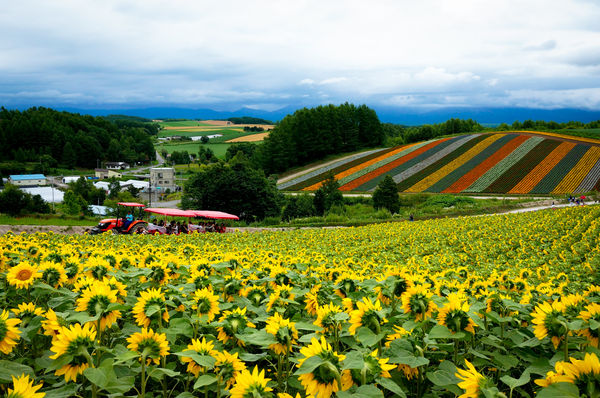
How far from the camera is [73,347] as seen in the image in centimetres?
179

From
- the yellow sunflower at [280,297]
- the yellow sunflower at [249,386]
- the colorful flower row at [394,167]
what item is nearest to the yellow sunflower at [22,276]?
the yellow sunflower at [280,297]

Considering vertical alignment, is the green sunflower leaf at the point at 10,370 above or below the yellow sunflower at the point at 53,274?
below

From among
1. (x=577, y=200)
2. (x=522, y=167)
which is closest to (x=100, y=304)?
(x=577, y=200)

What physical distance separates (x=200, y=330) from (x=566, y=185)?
1912 inches

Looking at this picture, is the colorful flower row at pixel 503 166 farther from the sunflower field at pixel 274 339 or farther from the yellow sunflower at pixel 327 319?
the yellow sunflower at pixel 327 319

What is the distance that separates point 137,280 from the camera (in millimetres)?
3395

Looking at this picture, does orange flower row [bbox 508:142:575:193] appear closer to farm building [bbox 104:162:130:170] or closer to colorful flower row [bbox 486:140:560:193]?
colorful flower row [bbox 486:140:560:193]

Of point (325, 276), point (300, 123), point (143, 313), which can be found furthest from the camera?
point (300, 123)

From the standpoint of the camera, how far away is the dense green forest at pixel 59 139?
4382 inches

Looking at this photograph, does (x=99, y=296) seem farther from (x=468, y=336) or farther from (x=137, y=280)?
(x=468, y=336)

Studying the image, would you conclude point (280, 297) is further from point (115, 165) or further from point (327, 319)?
point (115, 165)

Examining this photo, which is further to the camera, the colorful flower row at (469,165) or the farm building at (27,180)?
the farm building at (27,180)

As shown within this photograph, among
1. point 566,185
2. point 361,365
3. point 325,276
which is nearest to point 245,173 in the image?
point 566,185

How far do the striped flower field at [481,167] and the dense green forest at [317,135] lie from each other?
9707 mm
